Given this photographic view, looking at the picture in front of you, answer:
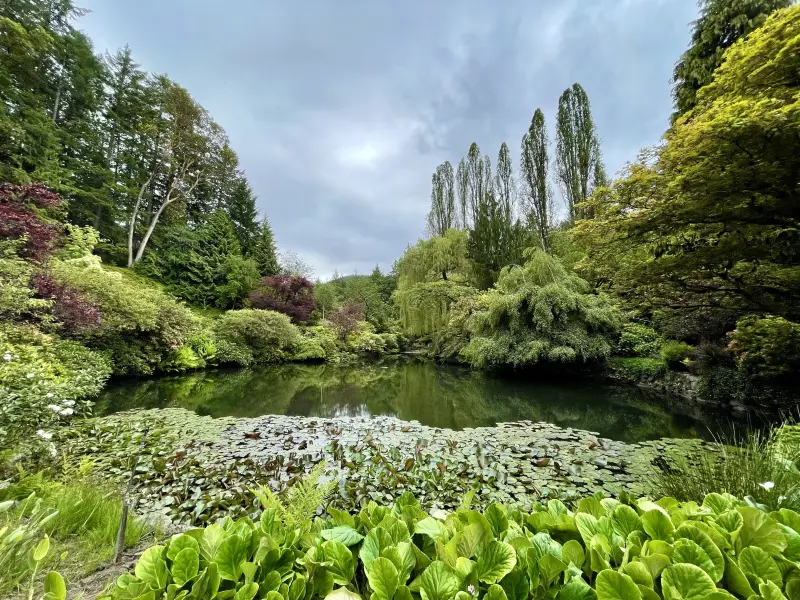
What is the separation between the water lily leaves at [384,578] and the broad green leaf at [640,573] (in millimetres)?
432

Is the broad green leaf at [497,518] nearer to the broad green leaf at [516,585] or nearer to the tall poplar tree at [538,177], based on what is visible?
the broad green leaf at [516,585]

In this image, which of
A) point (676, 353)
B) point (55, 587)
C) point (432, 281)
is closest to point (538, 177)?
point (432, 281)

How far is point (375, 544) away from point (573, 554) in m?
0.43

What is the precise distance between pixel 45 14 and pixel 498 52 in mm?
16183

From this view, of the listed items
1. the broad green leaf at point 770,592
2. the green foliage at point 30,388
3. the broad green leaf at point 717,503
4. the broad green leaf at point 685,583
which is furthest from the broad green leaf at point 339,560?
the green foliage at point 30,388

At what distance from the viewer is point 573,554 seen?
2.34 ft

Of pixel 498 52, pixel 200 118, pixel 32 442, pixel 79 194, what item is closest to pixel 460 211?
pixel 498 52

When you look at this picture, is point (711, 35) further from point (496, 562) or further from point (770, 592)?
point (496, 562)

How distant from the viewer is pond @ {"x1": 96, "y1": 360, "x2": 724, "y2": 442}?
5.50m

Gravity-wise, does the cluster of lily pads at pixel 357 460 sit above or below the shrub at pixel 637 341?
below

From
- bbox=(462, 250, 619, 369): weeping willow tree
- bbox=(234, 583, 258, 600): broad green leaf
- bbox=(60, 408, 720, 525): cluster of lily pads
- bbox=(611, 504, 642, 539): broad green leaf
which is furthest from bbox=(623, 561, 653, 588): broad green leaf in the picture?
bbox=(462, 250, 619, 369): weeping willow tree

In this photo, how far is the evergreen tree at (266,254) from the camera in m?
18.5

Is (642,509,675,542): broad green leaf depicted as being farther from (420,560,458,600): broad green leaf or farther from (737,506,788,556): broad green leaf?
(420,560,458,600): broad green leaf

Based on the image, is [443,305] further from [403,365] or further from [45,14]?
[45,14]
